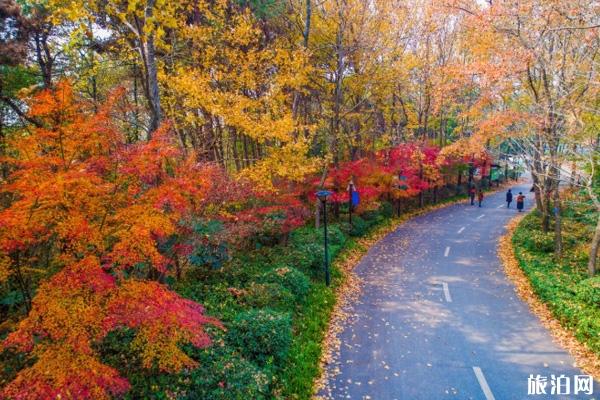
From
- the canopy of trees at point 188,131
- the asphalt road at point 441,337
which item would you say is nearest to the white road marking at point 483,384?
the asphalt road at point 441,337

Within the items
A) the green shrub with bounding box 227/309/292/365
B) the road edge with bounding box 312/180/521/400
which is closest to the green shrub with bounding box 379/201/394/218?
the road edge with bounding box 312/180/521/400

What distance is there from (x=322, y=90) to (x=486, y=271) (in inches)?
508

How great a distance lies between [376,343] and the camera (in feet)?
29.7

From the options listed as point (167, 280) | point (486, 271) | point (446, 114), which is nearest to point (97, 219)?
point (167, 280)

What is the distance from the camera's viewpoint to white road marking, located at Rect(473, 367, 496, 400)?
7.03 metres

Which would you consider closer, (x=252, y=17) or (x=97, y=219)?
(x=97, y=219)

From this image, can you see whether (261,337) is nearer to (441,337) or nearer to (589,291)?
(441,337)

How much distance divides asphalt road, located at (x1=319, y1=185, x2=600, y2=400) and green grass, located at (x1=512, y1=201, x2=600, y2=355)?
737 mm

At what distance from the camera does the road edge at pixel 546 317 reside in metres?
8.00

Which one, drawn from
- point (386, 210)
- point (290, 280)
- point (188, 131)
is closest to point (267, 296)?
point (290, 280)

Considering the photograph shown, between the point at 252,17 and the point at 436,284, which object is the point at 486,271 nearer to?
the point at 436,284

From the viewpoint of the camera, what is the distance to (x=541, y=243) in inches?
597

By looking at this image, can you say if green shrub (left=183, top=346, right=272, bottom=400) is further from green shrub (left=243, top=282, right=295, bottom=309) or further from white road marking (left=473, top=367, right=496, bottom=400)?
white road marking (left=473, top=367, right=496, bottom=400)

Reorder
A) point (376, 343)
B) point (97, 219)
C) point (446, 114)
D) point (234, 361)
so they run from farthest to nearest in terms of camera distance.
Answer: point (446, 114), point (376, 343), point (234, 361), point (97, 219)
